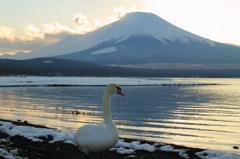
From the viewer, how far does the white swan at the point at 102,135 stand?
8547 mm

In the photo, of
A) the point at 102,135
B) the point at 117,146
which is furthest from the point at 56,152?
the point at 102,135

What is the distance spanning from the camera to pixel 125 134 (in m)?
16.7

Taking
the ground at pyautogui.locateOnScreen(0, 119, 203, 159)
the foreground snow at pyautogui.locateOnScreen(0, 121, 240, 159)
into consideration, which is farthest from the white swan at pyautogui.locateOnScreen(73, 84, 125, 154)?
the foreground snow at pyautogui.locateOnScreen(0, 121, 240, 159)

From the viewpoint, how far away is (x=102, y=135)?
8.60 metres

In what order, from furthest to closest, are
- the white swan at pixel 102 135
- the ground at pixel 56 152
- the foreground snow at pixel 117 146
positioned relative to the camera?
the foreground snow at pixel 117 146
the ground at pixel 56 152
the white swan at pixel 102 135

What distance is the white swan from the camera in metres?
8.55

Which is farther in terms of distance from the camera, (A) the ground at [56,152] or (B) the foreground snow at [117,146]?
(B) the foreground snow at [117,146]

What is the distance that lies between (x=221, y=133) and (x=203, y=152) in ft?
24.0

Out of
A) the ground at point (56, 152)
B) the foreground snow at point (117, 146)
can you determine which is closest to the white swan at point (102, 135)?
the ground at point (56, 152)

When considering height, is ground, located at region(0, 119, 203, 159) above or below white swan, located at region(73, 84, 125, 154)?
below

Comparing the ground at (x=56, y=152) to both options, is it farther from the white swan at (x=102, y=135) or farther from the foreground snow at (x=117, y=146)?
the white swan at (x=102, y=135)

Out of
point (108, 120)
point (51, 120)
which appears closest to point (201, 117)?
point (51, 120)

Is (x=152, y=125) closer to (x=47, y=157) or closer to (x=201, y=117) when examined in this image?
(x=201, y=117)

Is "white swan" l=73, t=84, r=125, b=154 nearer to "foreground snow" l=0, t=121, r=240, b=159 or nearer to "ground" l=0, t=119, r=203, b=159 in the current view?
"ground" l=0, t=119, r=203, b=159
